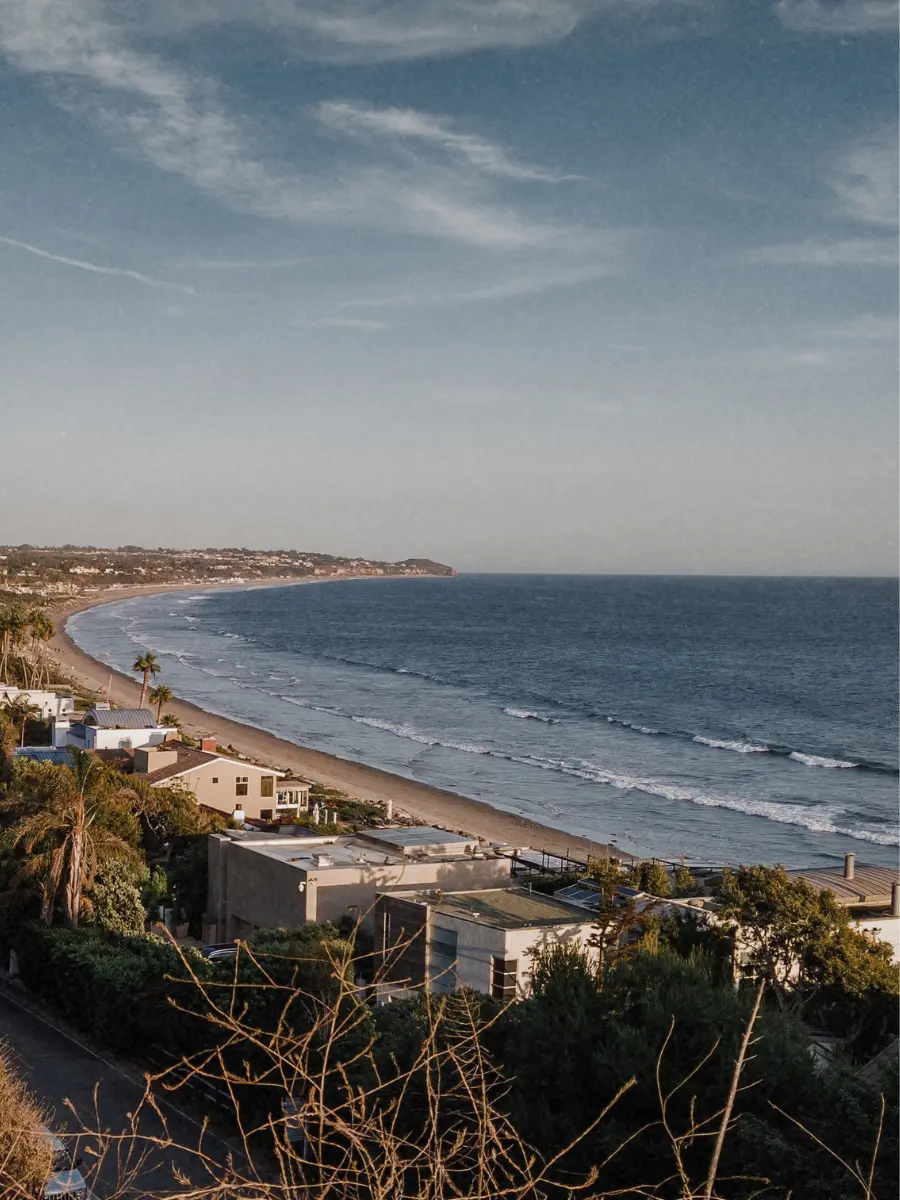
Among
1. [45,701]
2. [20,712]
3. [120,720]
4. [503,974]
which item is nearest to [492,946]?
[503,974]

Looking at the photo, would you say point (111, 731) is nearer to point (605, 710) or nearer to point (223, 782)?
point (223, 782)

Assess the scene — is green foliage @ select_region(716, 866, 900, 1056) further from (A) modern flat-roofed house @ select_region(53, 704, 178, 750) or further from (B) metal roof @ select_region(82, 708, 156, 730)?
(B) metal roof @ select_region(82, 708, 156, 730)

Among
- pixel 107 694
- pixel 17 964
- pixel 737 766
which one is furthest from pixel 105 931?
pixel 107 694

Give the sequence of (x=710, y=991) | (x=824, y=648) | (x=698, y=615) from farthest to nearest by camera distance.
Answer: (x=698, y=615) < (x=824, y=648) < (x=710, y=991)

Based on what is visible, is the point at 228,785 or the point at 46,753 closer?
the point at 228,785

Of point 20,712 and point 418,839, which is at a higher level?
point 418,839

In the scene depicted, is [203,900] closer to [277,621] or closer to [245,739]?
[245,739]
